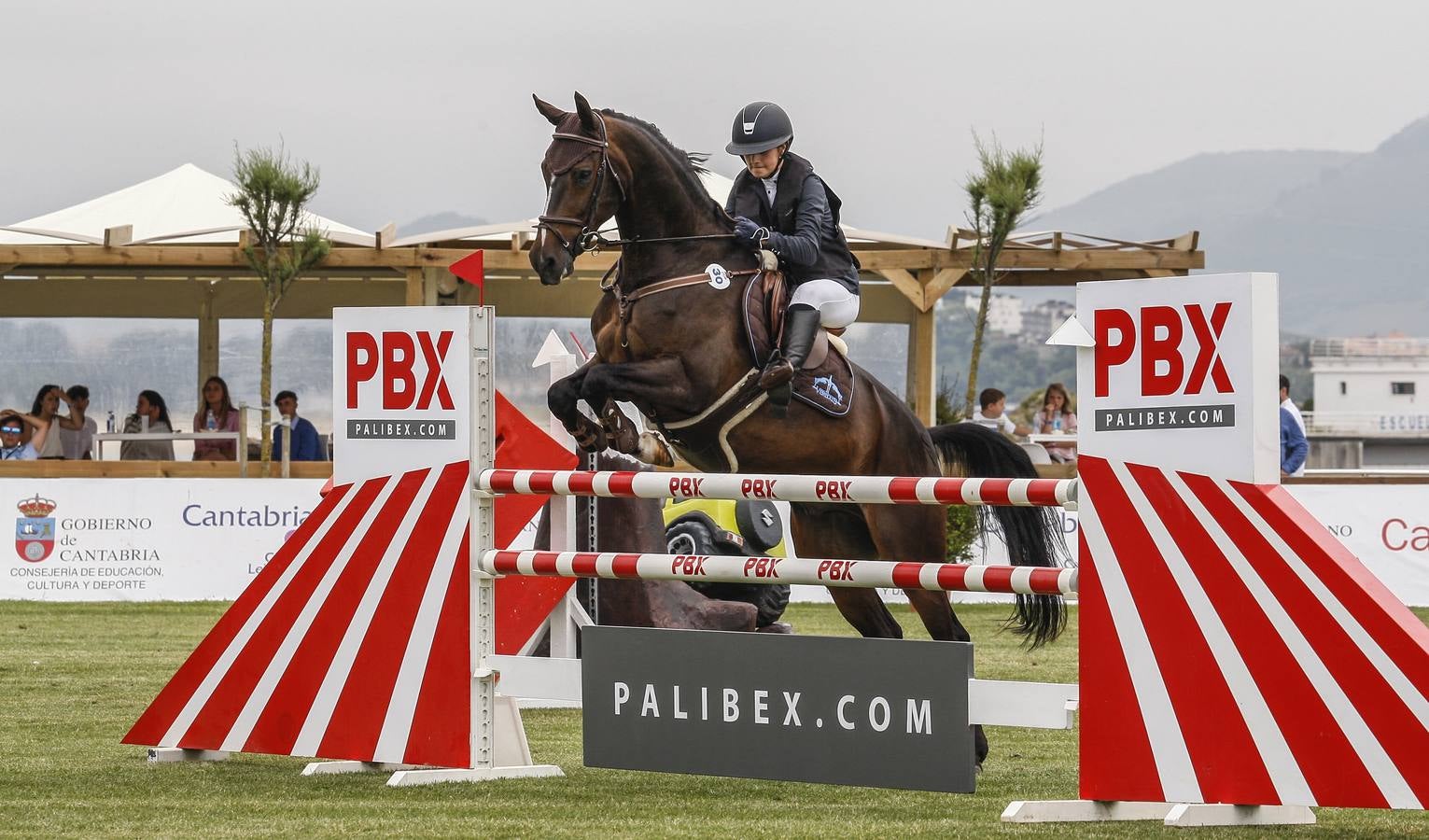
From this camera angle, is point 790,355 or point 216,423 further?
point 216,423

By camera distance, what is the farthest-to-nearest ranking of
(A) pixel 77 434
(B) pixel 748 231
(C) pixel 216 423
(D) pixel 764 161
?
(C) pixel 216 423
(A) pixel 77 434
(D) pixel 764 161
(B) pixel 748 231

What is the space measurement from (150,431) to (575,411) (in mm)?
10571

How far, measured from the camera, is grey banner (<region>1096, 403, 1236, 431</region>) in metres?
3.96

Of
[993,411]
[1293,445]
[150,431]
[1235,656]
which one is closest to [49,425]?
[150,431]

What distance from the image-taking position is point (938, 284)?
16469mm

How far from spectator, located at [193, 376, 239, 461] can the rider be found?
10240 mm

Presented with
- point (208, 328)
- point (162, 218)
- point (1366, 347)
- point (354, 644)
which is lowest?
point (354, 644)

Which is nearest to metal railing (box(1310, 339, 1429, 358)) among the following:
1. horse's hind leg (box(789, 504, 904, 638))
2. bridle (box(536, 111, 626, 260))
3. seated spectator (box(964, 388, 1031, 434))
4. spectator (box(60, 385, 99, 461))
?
seated spectator (box(964, 388, 1031, 434))

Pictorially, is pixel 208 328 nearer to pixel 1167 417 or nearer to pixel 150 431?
pixel 150 431

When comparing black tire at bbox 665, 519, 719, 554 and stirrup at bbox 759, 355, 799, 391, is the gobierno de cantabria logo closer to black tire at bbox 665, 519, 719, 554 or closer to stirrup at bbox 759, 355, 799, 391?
black tire at bbox 665, 519, 719, 554

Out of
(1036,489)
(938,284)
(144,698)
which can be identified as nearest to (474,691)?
(1036,489)

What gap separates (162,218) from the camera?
18125 millimetres

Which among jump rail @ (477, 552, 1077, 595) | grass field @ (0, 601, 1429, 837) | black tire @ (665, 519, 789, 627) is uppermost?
jump rail @ (477, 552, 1077, 595)

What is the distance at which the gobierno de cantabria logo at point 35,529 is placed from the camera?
1218cm
